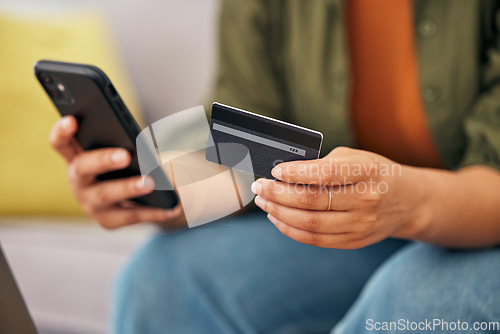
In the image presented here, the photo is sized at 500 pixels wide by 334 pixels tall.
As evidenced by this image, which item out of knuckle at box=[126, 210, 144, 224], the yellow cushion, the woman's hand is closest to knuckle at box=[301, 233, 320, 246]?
the woman's hand

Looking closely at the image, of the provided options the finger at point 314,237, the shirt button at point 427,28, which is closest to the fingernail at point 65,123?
the finger at point 314,237

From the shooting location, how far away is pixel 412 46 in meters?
0.43

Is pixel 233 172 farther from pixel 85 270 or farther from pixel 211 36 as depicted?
pixel 211 36

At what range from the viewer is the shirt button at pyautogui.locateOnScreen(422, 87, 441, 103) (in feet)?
1.42

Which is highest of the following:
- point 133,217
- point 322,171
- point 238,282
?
point 322,171

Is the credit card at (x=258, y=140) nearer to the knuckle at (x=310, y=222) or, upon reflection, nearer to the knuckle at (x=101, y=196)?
the knuckle at (x=310, y=222)

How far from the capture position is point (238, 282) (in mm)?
480

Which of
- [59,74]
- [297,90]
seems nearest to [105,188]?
[59,74]

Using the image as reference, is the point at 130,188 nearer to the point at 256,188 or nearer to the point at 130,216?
the point at 130,216

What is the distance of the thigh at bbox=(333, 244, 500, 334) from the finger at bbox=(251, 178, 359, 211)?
130mm

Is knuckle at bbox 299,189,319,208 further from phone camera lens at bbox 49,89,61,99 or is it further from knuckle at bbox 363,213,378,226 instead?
phone camera lens at bbox 49,89,61,99

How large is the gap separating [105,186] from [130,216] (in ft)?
0.13

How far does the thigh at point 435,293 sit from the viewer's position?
1.03 ft

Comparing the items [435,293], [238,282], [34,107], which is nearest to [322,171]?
[435,293]
